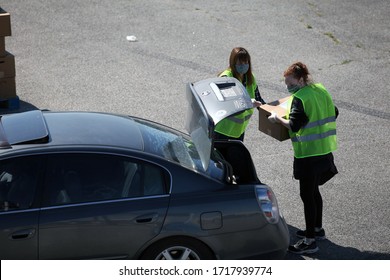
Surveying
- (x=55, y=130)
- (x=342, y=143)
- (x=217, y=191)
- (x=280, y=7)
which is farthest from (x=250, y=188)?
(x=280, y=7)

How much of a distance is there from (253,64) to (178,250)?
706 centimetres

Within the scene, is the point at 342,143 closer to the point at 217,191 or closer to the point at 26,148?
the point at 217,191

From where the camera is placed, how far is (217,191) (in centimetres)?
617

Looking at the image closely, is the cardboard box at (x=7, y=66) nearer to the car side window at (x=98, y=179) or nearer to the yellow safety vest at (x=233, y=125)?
the yellow safety vest at (x=233, y=125)

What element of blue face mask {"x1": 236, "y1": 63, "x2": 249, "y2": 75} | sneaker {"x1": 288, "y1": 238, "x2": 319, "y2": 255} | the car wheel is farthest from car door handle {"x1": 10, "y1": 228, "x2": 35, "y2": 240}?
blue face mask {"x1": 236, "y1": 63, "x2": 249, "y2": 75}

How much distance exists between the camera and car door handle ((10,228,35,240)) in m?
5.80

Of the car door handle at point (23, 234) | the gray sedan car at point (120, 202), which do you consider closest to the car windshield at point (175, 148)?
the gray sedan car at point (120, 202)

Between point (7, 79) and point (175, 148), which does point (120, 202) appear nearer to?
point (175, 148)

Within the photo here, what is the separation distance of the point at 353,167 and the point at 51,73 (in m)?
5.32

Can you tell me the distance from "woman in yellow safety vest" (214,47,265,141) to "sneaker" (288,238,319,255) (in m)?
1.32

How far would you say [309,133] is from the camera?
7.15 metres

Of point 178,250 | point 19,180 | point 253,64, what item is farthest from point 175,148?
point 253,64

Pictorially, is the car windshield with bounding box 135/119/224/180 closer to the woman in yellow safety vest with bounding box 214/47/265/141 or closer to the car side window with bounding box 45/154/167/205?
the car side window with bounding box 45/154/167/205

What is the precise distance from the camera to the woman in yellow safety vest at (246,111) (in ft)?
25.3
